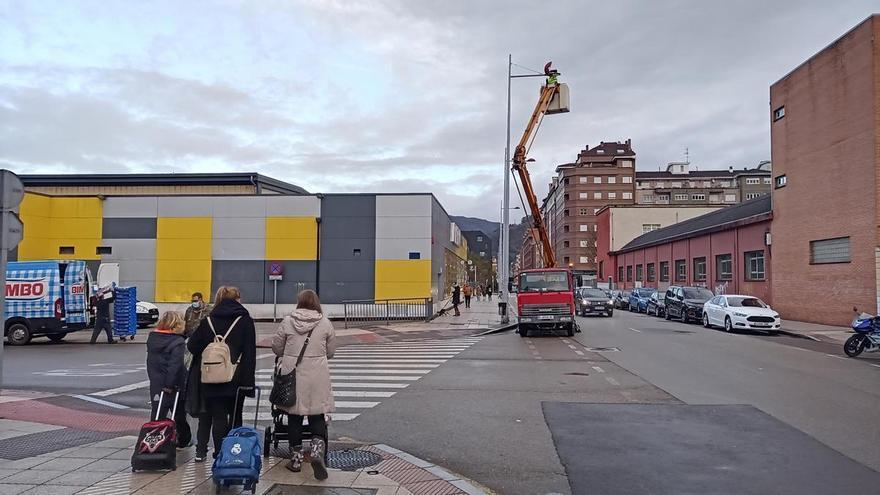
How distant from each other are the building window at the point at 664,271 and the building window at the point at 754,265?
1670cm

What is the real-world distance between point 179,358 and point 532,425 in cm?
424

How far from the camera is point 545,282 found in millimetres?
22359

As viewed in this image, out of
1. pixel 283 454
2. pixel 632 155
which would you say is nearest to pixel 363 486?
pixel 283 454

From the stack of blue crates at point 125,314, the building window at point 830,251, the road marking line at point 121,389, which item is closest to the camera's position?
the road marking line at point 121,389

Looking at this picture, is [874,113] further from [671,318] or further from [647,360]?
[647,360]

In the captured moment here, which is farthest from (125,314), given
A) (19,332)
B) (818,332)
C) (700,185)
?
(700,185)

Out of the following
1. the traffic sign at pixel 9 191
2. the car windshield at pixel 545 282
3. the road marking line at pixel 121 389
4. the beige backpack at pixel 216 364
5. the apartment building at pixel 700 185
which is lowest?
the road marking line at pixel 121 389

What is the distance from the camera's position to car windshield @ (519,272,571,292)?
72.5 feet

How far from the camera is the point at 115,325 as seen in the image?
2047 centimetres

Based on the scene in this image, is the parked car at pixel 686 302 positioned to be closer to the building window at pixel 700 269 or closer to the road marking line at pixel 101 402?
the building window at pixel 700 269

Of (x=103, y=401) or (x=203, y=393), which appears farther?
(x=103, y=401)

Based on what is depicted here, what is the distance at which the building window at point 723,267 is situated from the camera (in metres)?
38.2

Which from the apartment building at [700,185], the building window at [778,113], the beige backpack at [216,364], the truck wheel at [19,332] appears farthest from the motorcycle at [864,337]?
the apartment building at [700,185]

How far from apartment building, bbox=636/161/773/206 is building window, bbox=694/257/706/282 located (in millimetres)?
64839
